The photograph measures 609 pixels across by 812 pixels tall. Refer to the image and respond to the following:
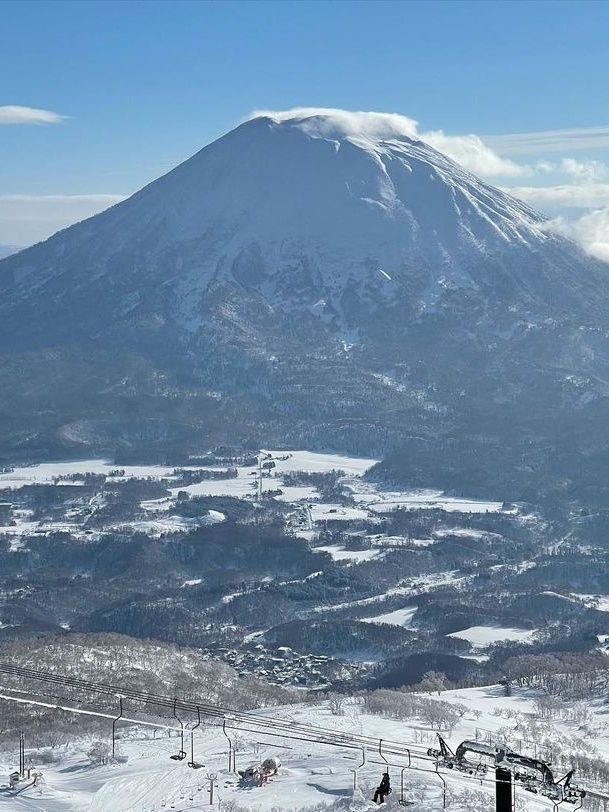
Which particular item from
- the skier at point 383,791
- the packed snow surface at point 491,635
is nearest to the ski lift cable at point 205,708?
the skier at point 383,791

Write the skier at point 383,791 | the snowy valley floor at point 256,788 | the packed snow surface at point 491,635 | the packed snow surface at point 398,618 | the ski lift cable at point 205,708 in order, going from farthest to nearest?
Result: the packed snow surface at point 398,618
the packed snow surface at point 491,635
the ski lift cable at point 205,708
the snowy valley floor at point 256,788
the skier at point 383,791

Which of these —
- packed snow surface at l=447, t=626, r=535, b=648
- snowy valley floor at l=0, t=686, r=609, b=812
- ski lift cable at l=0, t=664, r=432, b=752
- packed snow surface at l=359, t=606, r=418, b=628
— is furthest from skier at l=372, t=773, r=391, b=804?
packed snow surface at l=359, t=606, r=418, b=628

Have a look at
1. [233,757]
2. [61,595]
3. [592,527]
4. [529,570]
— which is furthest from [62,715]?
[592,527]

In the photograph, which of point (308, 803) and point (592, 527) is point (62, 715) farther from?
point (592, 527)

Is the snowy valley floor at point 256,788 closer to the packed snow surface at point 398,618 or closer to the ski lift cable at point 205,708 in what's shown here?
the ski lift cable at point 205,708

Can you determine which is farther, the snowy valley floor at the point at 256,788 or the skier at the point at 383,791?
the snowy valley floor at the point at 256,788

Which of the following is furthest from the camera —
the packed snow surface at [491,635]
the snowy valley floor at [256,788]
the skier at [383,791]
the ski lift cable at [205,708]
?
the packed snow surface at [491,635]

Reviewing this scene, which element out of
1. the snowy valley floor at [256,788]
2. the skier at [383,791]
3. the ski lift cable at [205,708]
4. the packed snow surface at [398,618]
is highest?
the skier at [383,791]

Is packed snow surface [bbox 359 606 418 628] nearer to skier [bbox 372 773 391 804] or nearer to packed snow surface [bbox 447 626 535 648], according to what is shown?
packed snow surface [bbox 447 626 535 648]

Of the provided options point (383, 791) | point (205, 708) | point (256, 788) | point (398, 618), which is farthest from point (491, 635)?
point (383, 791)
